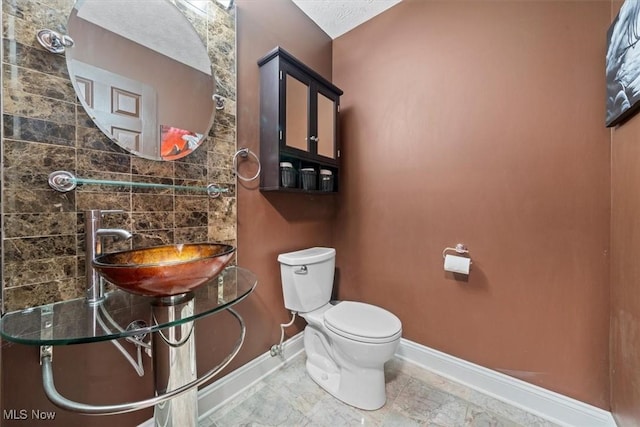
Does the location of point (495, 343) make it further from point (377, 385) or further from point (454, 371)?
point (377, 385)

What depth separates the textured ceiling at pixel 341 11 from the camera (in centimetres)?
166

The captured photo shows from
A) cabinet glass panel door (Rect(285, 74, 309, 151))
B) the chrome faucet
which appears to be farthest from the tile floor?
cabinet glass panel door (Rect(285, 74, 309, 151))

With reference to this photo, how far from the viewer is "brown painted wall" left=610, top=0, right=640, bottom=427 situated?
916mm

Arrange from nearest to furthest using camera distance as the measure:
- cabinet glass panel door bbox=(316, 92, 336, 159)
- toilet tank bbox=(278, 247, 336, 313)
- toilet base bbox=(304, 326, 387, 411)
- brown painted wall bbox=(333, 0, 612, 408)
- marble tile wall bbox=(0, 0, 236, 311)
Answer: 1. marble tile wall bbox=(0, 0, 236, 311)
2. brown painted wall bbox=(333, 0, 612, 408)
3. toilet base bbox=(304, 326, 387, 411)
4. toilet tank bbox=(278, 247, 336, 313)
5. cabinet glass panel door bbox=(316, 92, 336, 159)

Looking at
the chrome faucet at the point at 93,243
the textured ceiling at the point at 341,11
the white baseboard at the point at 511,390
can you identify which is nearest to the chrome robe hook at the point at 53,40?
the chrome faucet at the point at 93,243

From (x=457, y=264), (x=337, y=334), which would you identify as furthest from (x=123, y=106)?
(x=457, y=264)

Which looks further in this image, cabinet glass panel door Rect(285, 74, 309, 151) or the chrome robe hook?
cabinet glass panel door Rect(285, 74, 309, 151)

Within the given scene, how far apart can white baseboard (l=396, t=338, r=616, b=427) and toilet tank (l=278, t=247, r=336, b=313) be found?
708 mm

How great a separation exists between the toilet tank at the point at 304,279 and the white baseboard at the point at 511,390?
2.32ft

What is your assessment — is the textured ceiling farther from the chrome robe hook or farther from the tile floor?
the tile floor

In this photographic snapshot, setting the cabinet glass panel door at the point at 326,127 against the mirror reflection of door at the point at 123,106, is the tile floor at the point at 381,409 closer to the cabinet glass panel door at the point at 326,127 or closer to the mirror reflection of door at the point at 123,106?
the mirror reflection of door at the point at 123,106

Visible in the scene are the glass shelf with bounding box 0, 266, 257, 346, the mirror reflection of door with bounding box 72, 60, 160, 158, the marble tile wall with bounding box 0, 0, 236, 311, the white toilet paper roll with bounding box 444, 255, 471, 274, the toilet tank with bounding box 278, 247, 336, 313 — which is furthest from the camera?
the toilet tank with bounding box 278, 247, 336, 313

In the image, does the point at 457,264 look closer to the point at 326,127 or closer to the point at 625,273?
the point at 625,273

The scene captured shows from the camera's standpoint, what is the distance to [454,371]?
148 cm
